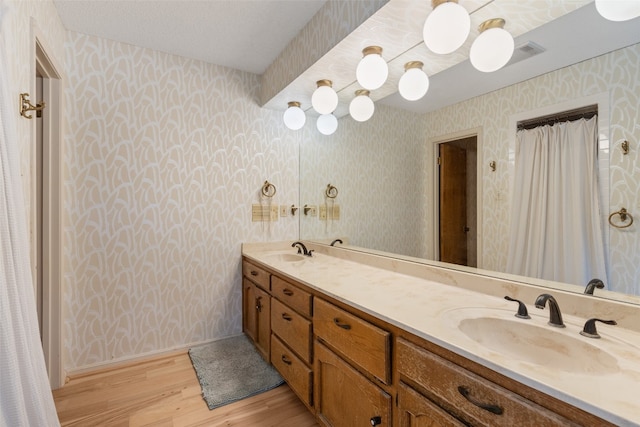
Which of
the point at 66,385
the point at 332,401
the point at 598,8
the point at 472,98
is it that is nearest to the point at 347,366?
the point at 332,401

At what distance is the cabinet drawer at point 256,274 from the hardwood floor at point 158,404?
0.70 metres

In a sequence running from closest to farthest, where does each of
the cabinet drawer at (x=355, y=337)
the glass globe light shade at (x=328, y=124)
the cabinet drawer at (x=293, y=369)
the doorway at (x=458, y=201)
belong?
the cabinet drawer at (x=355, y=337)
the doorway at (x=458, y=201)
the cabinet drawer at (x=293, y=369)
the glass globe light shade at (x=328, y=124)

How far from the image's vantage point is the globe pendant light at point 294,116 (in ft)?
8.12

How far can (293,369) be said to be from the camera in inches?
65.6

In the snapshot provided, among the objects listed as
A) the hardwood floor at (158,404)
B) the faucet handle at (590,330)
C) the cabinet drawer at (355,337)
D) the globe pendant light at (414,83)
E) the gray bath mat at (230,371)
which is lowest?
the hardwood floor at (158,404)

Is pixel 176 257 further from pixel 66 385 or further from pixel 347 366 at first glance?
pixel 347 366

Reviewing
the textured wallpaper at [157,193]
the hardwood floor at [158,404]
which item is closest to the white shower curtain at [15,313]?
the hardwood floor at [158,404]

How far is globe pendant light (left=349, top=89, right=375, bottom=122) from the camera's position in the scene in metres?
1.97

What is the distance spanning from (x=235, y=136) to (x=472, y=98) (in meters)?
1.91

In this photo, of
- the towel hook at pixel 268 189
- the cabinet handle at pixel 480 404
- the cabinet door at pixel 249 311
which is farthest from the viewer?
the towel hook at pixel 268 189

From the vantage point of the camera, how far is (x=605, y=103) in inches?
36.3

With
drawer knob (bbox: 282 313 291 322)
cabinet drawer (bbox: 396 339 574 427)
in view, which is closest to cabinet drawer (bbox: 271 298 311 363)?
drawer knob (bbox: 282 313 291 322)

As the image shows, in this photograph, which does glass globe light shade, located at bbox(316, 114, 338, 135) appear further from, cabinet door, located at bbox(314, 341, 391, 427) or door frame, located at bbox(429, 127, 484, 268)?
cabinet door, located at bbox(314, 341, 391, 427)

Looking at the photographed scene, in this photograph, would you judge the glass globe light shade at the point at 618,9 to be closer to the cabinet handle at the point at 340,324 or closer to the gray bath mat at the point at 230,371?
the cabinet handle at the point at 340,324
